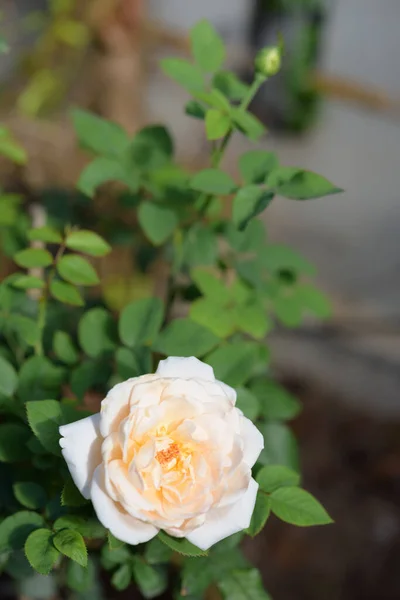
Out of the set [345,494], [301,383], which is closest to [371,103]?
[301,383]

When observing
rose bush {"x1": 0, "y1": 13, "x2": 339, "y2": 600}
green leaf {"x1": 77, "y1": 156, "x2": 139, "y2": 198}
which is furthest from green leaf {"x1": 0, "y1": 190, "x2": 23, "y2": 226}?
green leaf {"x1": 77, "y1": 156, "x2": 139, "y2": 198}

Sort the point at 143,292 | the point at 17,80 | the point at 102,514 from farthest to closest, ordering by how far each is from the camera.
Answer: the point at 17,80
the point at 143,292
the point at 102,514

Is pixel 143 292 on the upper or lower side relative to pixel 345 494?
upper

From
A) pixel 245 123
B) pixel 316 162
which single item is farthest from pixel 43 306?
pixel 316 162

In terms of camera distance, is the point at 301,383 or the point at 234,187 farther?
the point at 301,383

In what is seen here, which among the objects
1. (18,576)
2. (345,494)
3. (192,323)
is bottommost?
(345,494)

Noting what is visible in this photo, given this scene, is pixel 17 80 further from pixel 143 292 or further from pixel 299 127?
pixel 299 127

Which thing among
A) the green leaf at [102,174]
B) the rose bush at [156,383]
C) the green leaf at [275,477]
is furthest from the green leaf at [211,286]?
the green leaf at [275,477]
